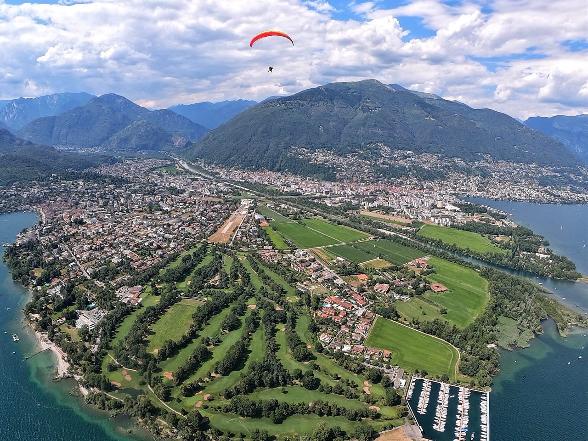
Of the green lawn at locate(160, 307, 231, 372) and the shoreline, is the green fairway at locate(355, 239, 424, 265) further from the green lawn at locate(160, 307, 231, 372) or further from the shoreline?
the shoreline

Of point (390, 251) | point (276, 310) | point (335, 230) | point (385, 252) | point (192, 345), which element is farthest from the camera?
point (335, 230)

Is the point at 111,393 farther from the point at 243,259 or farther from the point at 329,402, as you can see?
the point at 243,259

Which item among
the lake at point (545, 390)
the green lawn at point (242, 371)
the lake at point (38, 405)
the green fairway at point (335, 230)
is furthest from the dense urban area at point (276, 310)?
the lake at point (545, 390)

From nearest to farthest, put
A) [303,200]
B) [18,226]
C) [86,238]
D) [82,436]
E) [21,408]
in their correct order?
[82,436] → [21,408] → [86,238] → [18,226] → [303,200]

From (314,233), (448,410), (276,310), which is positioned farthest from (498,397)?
(314,233)

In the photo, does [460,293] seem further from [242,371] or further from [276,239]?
[242,371]

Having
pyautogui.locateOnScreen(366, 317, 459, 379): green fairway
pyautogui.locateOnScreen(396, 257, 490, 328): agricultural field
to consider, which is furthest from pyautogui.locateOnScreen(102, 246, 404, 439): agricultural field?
pyautogui.locateOnScreen(396, 257, 490, 328): agricultural field

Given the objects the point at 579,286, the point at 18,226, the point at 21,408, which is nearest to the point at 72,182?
the point at 18,226
